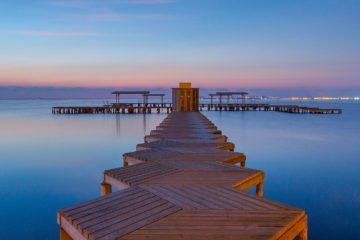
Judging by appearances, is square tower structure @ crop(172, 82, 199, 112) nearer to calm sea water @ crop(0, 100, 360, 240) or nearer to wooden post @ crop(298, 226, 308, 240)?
calm sea water @ crop(0, 100, 360, 240)

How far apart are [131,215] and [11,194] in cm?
721

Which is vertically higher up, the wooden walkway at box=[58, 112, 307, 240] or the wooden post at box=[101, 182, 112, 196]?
the wooden walkway at box=[58, 112, 307, 240]

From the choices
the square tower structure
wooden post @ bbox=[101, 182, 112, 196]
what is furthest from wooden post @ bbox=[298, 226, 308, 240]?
the square tower structure

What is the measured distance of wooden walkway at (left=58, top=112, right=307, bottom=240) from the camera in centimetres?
289

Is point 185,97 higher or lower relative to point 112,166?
higher

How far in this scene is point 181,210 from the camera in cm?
341

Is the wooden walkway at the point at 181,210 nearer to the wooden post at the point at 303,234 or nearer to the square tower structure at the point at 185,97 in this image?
the wooden post at the point at 303,234

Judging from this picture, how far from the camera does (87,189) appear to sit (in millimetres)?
9305

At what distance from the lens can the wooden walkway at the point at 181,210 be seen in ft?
9.49

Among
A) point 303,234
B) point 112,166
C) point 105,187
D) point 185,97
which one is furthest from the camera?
point 185,97

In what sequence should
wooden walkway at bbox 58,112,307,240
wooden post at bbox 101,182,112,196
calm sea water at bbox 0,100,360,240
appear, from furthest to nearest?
calm sea water at bbox 0,100,360,240, wooden post at bbox 101,182,112,196, wooden walkway at bbox 58,112,307,240

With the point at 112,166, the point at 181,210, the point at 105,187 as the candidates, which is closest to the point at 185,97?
the point at 112,166

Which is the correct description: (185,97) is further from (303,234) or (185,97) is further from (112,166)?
(303,234)

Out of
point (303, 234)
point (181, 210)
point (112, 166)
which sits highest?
point (181, 210)
